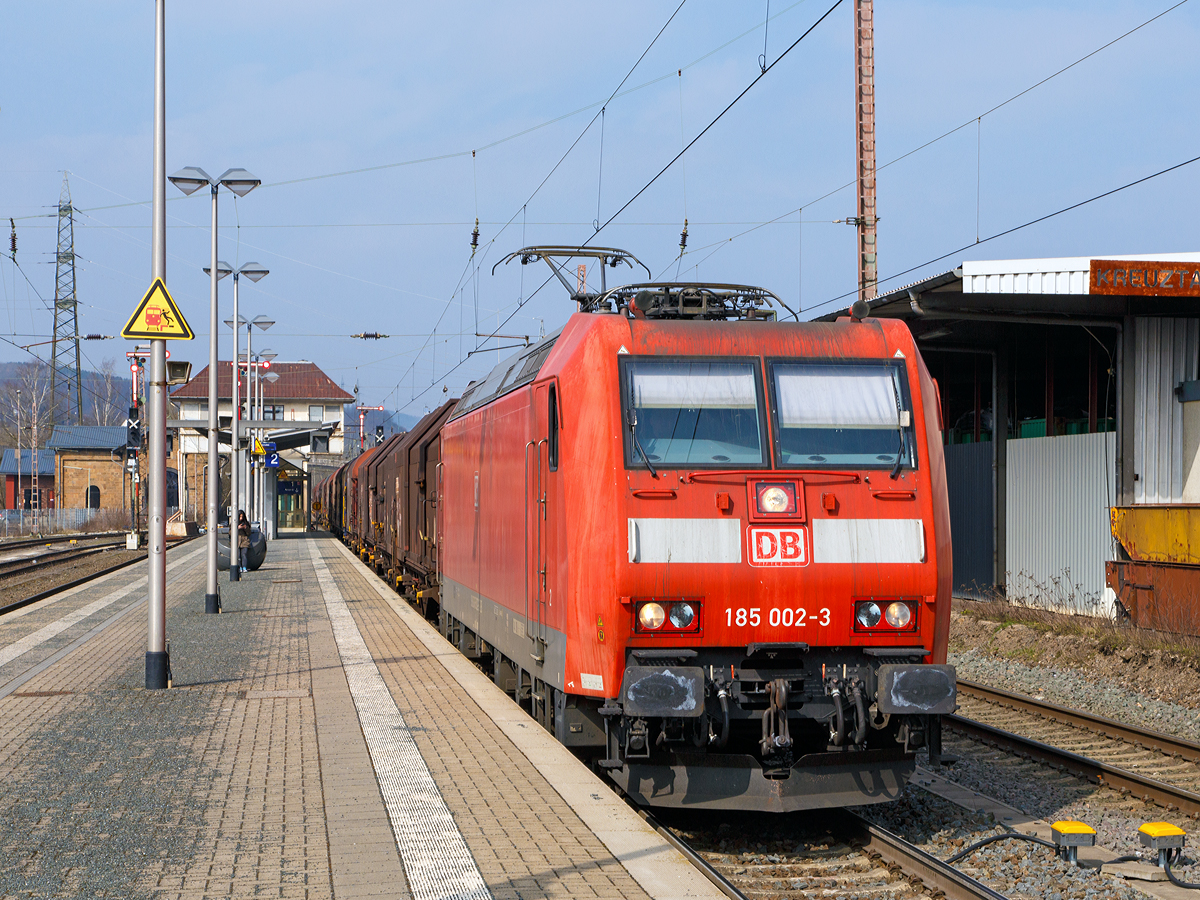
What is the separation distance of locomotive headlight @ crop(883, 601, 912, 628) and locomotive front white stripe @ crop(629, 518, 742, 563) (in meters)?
0.94

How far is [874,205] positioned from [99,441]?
2926 inches

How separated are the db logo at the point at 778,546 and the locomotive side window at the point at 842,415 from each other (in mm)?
441

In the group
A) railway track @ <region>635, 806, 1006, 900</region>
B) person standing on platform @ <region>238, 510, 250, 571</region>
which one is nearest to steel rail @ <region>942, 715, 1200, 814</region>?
railway track @ <region>635, 806, 1006, 900</region>

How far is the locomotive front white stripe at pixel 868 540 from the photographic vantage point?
6906 mm

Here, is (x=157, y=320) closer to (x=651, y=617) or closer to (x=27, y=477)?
(x=651, y=617)

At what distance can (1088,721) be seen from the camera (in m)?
10.6

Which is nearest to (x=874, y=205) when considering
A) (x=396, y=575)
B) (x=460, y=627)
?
(x=460, y=627)

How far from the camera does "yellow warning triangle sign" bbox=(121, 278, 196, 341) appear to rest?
38.4ft

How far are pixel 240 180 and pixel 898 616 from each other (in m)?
17.9

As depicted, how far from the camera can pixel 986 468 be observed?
1973 centimetres

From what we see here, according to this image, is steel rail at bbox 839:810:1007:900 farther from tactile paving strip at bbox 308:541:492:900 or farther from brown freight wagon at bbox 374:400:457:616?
brown freight wagon at bbox 374:400:457:616

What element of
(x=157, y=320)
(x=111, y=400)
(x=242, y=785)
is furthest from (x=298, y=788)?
(x=111, y=400)

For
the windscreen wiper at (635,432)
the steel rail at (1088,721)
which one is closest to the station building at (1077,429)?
the steel rail at (1088,721)

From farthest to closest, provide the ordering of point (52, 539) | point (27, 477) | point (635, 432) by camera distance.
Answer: point (27, 477) → point (52, 539) → point (635, 432)
